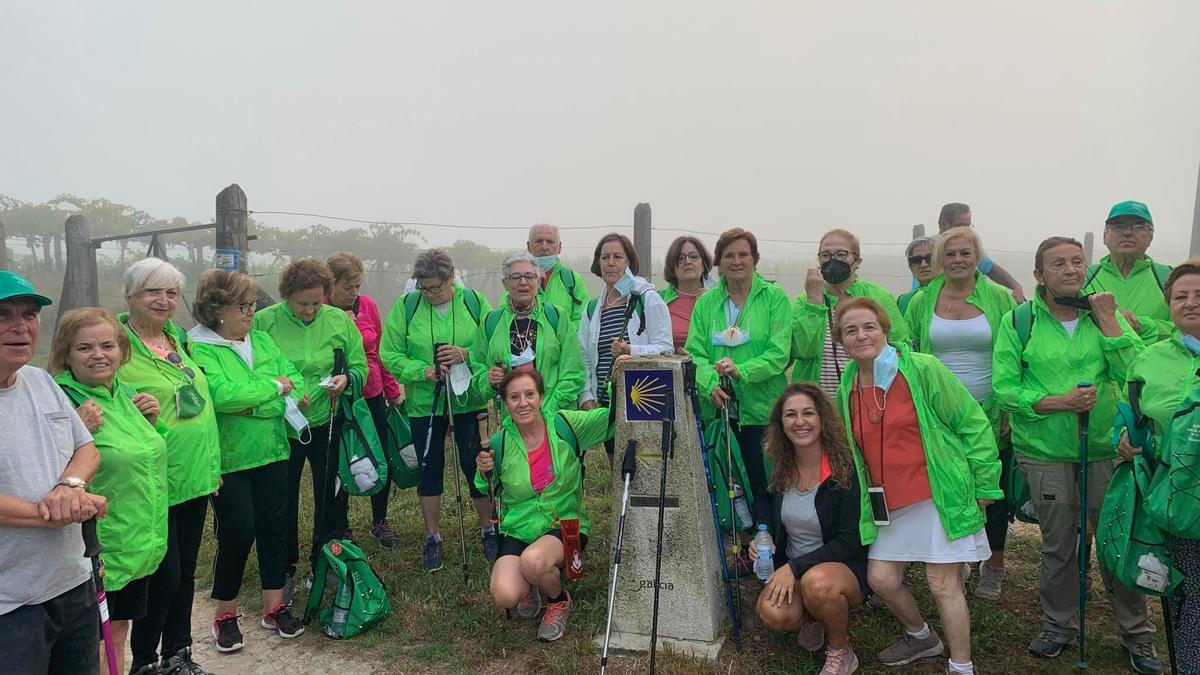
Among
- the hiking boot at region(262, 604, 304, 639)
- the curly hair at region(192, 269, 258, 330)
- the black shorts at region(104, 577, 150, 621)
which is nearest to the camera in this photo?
the black shorts at region(104, 577, 150, 621)

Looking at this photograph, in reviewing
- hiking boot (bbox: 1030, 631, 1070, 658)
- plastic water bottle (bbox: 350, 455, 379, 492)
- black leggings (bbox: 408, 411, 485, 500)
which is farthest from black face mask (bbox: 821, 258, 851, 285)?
plastic water bottle (bbox: 350, 455, 379, 492)

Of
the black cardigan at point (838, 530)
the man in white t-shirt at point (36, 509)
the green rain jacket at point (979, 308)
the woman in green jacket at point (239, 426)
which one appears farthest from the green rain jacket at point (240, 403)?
the green rain jacket at point (979, 308)

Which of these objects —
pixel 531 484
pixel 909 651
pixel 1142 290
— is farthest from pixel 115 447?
pixel 1142 290

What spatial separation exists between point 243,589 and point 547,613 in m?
2.54

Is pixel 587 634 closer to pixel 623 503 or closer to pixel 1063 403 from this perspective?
pixel 623 503

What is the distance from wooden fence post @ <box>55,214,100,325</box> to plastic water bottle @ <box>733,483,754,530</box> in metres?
8.69

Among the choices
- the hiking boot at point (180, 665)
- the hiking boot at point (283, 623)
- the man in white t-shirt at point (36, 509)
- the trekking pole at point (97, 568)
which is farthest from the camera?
the hiking boot at point (283, 623)

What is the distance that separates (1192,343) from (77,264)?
10973 mm

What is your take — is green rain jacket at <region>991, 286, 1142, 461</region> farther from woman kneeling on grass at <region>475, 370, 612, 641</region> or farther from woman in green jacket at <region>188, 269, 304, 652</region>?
woman in green jacket at <region>188, 269, 304, 652</region>

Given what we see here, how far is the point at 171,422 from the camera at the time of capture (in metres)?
3.75

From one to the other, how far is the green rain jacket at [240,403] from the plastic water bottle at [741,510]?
2.95 metres

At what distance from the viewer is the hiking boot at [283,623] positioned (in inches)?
189

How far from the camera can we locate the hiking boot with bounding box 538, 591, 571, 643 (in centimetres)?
461

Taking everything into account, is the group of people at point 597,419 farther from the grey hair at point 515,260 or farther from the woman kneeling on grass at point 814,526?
the grey hair at point 515,260
